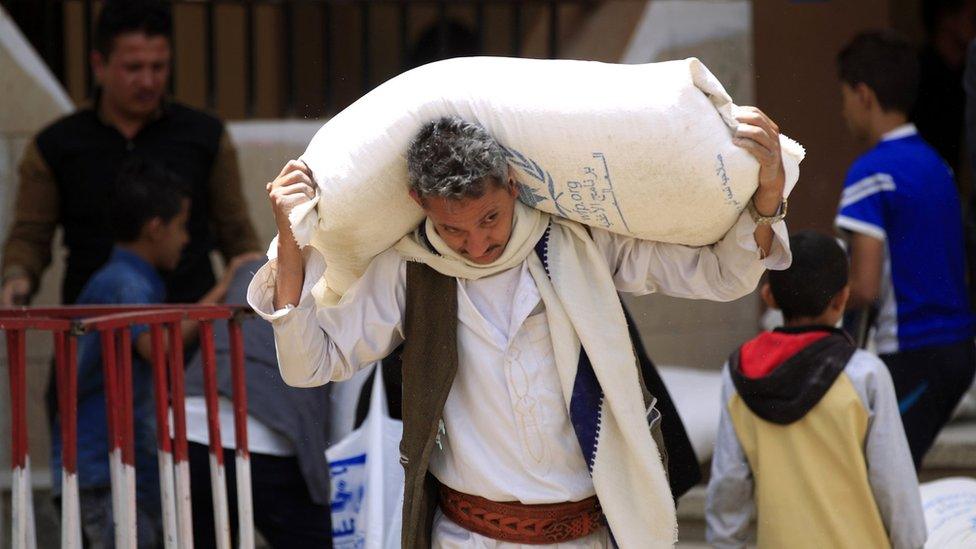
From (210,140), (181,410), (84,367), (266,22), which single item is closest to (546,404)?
(181,410)

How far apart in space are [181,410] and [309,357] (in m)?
0.66

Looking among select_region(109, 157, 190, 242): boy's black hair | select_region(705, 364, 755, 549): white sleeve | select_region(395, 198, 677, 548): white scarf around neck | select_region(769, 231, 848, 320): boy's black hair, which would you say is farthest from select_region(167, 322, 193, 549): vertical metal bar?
select_region(769, 231, 848, 320): boy's black hair

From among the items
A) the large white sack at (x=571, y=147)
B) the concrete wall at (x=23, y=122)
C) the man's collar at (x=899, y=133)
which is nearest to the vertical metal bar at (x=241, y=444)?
the large white sack at (x=571, y=147)

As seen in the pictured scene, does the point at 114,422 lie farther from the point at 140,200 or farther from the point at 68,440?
the point at 140,200

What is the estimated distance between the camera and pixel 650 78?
2.60 meters

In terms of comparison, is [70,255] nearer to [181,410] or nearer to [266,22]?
[181,410]

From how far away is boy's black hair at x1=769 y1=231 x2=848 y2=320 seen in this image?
11.3 ft

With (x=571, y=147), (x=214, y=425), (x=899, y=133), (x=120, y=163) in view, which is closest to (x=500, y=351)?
(x=571, y=147)

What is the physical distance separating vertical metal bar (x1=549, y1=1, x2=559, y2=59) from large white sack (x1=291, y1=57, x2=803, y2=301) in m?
3.47

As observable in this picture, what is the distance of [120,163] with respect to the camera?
4.91 metres

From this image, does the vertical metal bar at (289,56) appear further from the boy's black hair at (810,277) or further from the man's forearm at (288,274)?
the man's forearm at (288,274)

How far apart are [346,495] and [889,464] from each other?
1.45 m

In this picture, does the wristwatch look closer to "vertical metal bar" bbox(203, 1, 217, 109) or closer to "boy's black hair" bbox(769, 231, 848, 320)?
"boy's black hair" bbox(769, 231, 848, 320)

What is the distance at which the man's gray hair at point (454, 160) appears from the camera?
100 inches
